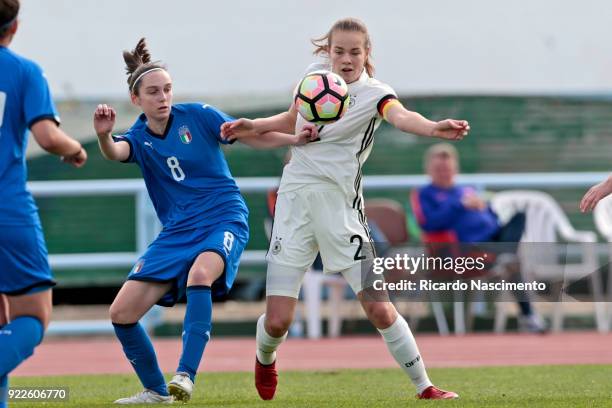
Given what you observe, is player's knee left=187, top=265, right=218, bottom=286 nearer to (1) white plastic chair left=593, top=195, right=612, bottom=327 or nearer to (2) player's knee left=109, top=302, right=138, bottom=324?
(2) player's knee left=109, top=302, right=138, bottom=324

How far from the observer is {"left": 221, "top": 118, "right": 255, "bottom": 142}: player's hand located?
740 cm

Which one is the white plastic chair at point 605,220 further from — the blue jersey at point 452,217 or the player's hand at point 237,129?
the player's hand at point 237,129

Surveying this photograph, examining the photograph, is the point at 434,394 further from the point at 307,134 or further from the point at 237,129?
the point at 237,129

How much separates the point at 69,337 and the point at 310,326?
9.27 ft

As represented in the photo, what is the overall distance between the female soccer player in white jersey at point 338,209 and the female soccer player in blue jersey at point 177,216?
203 mm

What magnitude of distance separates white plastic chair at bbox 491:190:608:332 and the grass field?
3998mm

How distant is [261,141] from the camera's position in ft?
24.8

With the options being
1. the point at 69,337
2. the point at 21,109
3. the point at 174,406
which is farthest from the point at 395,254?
the point at 21,109

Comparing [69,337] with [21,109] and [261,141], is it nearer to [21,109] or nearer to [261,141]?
[261,141]

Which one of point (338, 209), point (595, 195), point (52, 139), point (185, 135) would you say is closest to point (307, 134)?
point (338, 209)

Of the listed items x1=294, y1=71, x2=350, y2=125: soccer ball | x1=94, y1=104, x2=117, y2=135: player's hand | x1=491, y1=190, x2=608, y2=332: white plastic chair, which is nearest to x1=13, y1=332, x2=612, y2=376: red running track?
x1=491, y1=190, x2=608, y2=332: white plastic chair

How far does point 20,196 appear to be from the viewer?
5.96 metres

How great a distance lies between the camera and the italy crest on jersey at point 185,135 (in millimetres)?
7574

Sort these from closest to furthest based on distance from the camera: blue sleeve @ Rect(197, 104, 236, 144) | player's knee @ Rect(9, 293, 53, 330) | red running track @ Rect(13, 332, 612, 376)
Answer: player's knee @ Rect(9, 293, 53, 330) < blue sleeve @ Rect(197, 104, 236, 144) < red running track @ Rect(13, 332, 612, 376)
